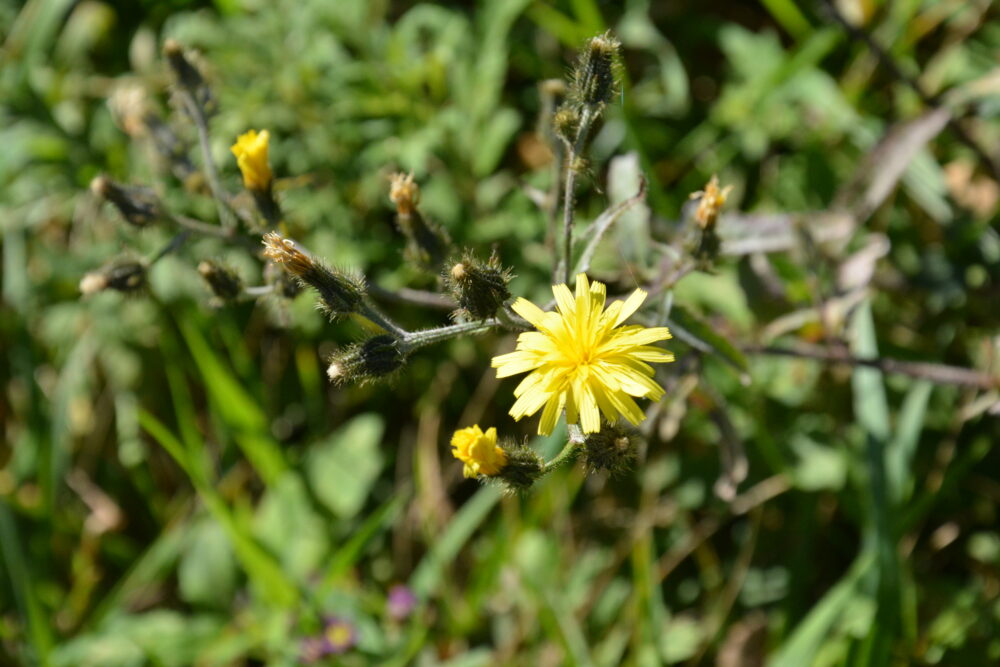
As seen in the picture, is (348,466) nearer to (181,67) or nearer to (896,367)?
(181,67)

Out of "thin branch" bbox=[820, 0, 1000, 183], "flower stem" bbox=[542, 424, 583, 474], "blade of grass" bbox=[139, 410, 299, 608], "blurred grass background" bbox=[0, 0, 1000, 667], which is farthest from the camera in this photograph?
"blade of grass" bbox=[139, 410, 299, 608]

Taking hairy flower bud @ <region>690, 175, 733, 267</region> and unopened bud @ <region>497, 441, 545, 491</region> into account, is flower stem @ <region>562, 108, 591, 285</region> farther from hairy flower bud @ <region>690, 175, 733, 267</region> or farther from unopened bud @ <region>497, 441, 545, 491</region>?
unopened bud @ <region>497, 441, 545, 491</region>

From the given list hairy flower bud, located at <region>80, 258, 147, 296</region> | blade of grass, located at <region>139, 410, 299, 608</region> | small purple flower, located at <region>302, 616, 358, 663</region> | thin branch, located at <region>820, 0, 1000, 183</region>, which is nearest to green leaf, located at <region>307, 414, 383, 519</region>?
blade of grass, located at <region>139, 410, 299, 608</region>

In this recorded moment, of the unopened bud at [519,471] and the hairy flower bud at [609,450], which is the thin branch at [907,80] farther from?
the unopened bud at [519,471]

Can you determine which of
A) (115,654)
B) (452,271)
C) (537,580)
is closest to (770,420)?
(537,580)

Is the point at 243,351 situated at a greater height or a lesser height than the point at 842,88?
lesser

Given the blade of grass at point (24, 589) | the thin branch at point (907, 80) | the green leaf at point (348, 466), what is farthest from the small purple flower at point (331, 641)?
the thin branch at point (907, 80)

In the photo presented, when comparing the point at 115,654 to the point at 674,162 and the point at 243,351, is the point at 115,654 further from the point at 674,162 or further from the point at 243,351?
the point at 674,162
